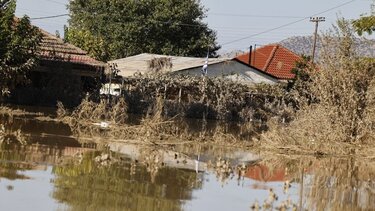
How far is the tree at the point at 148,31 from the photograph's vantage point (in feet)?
225

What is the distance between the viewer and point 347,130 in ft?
82.8

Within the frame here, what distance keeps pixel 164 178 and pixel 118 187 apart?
1889mm

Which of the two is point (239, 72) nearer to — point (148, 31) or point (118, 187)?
point (148, 31)

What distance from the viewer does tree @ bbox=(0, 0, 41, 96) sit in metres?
30.9

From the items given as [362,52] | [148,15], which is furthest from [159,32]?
[362,52]

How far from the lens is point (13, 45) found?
3098cm

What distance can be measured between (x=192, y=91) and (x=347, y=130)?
67.3 ft

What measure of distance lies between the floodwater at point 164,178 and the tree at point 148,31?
47012 mm

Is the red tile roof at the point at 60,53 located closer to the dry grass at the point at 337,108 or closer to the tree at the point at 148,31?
the dry grass at the point at 337,108

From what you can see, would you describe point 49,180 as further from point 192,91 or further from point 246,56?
point 246,56

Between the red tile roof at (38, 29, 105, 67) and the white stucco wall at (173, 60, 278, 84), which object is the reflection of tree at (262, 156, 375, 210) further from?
the white stucco wall at (173, 60, 278, 84)

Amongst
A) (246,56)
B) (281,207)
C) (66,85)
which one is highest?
(246,56)

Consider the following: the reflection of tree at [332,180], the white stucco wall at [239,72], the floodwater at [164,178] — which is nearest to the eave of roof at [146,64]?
the white stucco wall at [239,72]

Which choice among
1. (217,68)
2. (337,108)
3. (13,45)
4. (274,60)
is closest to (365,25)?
(337,108)
